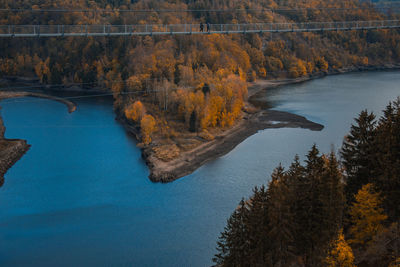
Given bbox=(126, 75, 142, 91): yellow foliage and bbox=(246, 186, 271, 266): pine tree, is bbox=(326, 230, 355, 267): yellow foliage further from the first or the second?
bbox=(126, 75, 142, 91): yellow foliage

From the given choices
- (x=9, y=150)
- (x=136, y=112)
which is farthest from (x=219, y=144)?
(x=9, y=150)

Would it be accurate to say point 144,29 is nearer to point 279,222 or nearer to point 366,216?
point 366,216

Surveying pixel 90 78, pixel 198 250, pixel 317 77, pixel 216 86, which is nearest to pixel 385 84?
pixel 317 77

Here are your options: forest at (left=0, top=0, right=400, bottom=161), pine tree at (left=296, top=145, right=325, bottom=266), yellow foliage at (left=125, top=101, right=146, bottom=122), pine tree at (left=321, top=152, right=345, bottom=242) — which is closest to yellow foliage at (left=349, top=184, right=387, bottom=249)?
pine tree at (left=321, top=152, right=345, bottom=242)

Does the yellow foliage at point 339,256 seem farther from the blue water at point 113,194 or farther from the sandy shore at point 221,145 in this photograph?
the sandy shore at point 221,145

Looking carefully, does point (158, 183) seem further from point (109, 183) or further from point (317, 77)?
point (317, 77)
